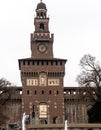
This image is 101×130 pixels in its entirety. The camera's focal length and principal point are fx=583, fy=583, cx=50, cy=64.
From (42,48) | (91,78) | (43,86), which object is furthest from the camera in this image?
(42,48)

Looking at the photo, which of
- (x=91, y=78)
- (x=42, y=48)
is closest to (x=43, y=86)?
(x=42, y=48)

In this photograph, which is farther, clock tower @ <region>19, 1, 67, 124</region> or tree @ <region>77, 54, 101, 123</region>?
clock tower @ <region>19, 1, 67, 124</region>

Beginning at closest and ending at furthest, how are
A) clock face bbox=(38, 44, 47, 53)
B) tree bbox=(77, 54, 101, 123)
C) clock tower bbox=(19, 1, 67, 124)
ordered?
1. tree bbox=(77, 54, 101, 123)
2. clock tower bbox=(19, 1, 67, 124)
3. clock face bbox=(38, 44, 47, 53)

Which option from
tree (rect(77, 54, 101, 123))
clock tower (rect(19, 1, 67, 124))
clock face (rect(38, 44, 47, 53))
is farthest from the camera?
clock face (rect(38, 44, 47, 53))

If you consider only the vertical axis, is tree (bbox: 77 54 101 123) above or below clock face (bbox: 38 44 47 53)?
below

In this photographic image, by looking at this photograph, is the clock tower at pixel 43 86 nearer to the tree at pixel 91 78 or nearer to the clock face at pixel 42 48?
the clock face at pixel 42 48

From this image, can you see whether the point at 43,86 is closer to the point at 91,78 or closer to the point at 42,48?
the point at 42,48

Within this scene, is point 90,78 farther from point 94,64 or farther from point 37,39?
point 37,39

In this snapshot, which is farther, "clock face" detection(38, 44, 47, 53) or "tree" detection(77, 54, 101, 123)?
"clock face" detection(38, 44, 47, 53)

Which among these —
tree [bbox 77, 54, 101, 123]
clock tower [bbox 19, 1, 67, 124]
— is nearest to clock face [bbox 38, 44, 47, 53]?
clock tower [bbox 19, 1, 67, 124]

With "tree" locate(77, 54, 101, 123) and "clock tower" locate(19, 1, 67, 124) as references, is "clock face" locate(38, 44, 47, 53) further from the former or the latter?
"tree" locate(77, 54, 101, 123)

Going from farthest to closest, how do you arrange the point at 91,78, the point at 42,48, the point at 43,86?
the point at 42,48 < the point at 43,86 < the point at 91,78

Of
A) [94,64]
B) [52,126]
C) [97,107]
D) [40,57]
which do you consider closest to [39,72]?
[40,57]

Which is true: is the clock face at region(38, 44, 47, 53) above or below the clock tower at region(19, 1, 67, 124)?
above
